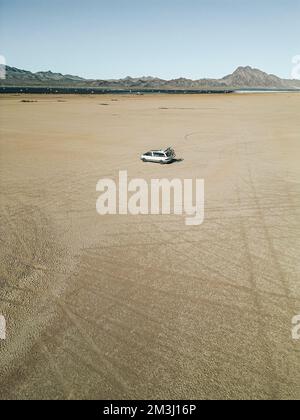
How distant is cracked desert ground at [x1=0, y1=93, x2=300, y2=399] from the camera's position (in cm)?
817

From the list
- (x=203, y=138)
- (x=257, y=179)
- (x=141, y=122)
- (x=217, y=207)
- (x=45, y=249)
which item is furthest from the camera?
(x=141, y=122)

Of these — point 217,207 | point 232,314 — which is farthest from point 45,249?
point 217,207

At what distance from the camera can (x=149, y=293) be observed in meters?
11.1

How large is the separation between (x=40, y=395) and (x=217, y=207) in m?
12.6

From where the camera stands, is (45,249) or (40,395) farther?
(45,249)

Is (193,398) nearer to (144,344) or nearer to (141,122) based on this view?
(144,344)

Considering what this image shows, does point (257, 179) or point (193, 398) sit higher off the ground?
point (257, 179)

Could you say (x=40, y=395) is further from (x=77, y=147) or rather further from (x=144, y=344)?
(x=77, y=147)

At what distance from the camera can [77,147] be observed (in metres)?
32.8

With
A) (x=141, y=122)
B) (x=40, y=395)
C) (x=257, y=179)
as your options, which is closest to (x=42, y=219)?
(x=40, y=395)

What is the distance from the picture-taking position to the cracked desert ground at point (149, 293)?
26.8 feet
